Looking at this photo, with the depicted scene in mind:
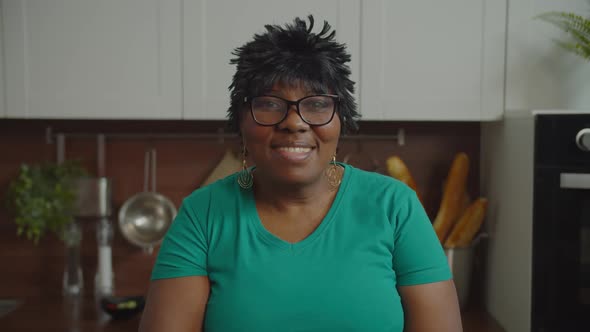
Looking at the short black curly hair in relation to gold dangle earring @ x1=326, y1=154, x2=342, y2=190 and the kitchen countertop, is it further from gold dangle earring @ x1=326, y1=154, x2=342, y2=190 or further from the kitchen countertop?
the kitchen countertop

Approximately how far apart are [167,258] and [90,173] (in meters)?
1.16

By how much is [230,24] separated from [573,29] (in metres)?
0.96

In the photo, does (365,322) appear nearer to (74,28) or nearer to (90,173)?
(74,28)

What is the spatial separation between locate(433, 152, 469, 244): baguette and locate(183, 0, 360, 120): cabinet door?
0.50m

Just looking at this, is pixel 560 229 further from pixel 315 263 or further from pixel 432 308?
pixel 315 263

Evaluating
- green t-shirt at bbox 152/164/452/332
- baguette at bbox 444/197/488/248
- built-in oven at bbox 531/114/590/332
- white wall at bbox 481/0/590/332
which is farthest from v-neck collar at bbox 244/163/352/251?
baguette at bbox 444/197/488/248

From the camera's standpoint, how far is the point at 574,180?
1408mm

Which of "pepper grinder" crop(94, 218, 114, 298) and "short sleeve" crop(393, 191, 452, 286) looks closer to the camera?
"short sleeve" crop(393, 191, 452, 286)

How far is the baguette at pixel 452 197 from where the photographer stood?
183cm

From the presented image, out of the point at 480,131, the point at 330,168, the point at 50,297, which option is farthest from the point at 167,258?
the point at 480,131

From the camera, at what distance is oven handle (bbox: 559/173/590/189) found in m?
1.40

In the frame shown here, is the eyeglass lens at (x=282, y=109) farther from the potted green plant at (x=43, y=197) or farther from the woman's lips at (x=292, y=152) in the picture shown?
the potted green plant at (x=43, y=197)

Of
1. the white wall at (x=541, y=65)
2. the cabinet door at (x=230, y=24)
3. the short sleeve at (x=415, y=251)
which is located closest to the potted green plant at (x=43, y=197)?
the cabinet door at (x=230, y=24)

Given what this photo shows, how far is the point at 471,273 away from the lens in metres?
1.87
